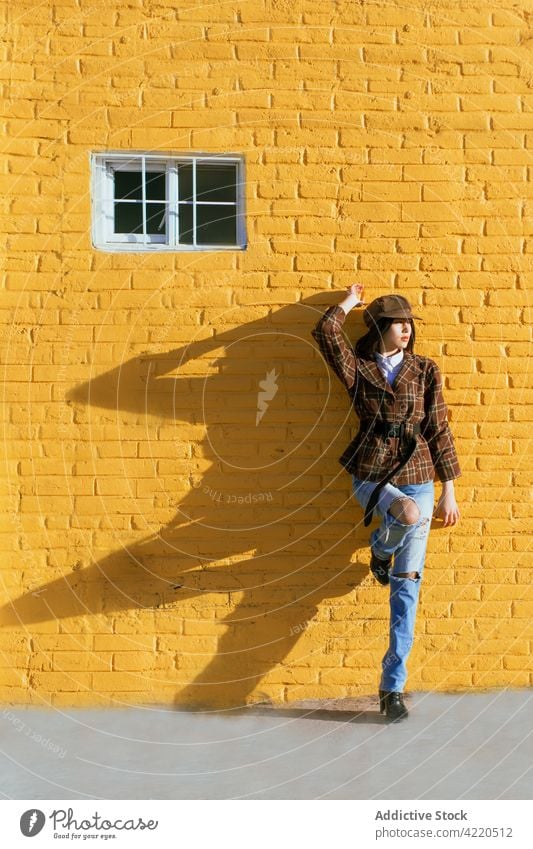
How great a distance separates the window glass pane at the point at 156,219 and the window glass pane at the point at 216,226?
186 mm

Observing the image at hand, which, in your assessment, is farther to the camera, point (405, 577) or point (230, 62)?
point (230, 62)

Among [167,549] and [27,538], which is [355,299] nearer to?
[167,549]

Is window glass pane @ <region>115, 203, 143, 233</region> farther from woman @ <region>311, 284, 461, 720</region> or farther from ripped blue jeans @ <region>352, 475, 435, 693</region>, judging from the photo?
ripped blue jeans @ <region>352, 475, 435, 693</region>

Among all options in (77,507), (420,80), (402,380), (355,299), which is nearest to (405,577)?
(402,380)

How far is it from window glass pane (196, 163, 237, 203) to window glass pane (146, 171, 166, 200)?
0.19 meters

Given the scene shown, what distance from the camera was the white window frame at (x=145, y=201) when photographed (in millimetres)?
4730

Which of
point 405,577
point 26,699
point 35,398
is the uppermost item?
point 35,398

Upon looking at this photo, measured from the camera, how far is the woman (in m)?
4.35

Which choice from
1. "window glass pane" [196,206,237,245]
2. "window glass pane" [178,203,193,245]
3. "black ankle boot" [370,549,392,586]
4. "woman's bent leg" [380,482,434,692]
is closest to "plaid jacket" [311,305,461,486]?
"woman's bent leg" [380,482,434,692]

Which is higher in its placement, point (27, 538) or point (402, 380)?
point (402, 380)

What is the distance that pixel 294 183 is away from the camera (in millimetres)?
4703

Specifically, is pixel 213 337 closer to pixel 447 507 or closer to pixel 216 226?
pixel 216 226

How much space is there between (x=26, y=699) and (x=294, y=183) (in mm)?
3007

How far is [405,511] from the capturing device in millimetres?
4207
